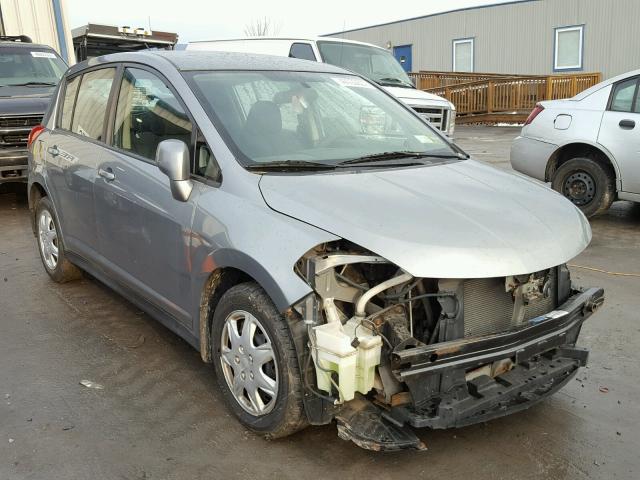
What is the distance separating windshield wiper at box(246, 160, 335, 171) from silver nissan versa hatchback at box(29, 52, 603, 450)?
1 cm

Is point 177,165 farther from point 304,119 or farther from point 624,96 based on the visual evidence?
point 624,96

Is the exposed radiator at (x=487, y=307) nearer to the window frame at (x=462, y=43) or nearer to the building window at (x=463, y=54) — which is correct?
the window frame at (x=462, y=43)

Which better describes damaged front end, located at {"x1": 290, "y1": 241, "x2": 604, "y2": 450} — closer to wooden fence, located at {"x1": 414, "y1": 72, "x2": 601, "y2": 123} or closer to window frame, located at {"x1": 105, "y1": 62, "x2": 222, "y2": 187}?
window frame, located at {"x1": 105, "y1": 62, "x2": 222, "y2": 187}

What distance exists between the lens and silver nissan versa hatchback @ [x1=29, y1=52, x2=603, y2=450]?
2.69 meters

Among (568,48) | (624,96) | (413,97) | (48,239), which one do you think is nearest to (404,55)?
(568,48)

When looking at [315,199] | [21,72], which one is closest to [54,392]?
[315,199]

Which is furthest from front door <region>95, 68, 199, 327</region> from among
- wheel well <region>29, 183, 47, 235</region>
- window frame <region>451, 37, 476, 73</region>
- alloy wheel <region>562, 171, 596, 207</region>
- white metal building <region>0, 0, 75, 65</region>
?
window frame <region>451, 37, 476, 73</region>

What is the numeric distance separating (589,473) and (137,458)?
2041 mm

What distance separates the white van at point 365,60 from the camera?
10711 millimetres

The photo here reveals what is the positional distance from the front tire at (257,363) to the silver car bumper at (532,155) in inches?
217

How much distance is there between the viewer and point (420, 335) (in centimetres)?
286

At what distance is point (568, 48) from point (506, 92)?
4570 millimetres

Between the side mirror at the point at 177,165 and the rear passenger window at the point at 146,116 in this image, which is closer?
the side mirror at the point at 177,165

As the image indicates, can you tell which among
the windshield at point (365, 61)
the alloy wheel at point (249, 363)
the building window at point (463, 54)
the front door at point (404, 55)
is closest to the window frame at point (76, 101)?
the alloy wheel at point (249, 363)
